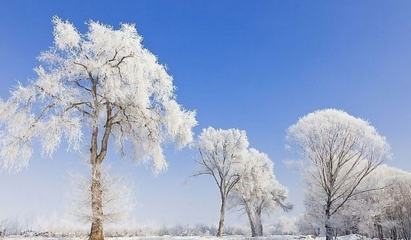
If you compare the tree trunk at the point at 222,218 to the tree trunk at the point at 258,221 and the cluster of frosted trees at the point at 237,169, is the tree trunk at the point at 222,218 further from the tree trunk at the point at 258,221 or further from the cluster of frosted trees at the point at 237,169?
the tree trunk at the point at 258,221

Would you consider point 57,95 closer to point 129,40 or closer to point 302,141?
point 129,40

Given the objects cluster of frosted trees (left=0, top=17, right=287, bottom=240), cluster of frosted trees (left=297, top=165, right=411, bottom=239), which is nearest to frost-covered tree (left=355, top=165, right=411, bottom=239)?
cluster of frosted trees (left=297, top=165, right=411, bottom=239)

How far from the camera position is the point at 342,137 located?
2561 centimetres

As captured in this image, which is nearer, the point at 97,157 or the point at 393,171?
the point at 97,157

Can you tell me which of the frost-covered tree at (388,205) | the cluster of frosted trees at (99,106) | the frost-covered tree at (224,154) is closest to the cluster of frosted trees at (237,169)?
the frost-covered tree at (224,154)

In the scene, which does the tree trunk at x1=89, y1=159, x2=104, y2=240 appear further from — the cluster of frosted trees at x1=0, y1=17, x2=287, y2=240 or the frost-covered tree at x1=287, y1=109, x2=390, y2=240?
the frost-covered tree at x1=287, y1=109, x2=390, y2=240

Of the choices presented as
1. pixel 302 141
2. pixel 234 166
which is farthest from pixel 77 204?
pixel 234 166

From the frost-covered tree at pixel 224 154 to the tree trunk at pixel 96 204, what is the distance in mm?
22980

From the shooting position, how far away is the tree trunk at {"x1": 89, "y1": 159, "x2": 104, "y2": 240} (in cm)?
1688

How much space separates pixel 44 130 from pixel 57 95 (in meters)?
1.83

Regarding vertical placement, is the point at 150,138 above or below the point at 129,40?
below

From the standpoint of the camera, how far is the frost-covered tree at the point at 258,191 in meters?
43.2

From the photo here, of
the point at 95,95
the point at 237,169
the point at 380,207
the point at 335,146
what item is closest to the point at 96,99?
the point at 95,95

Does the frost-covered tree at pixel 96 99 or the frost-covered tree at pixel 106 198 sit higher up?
the frost-covered tree at pixel 96 99
